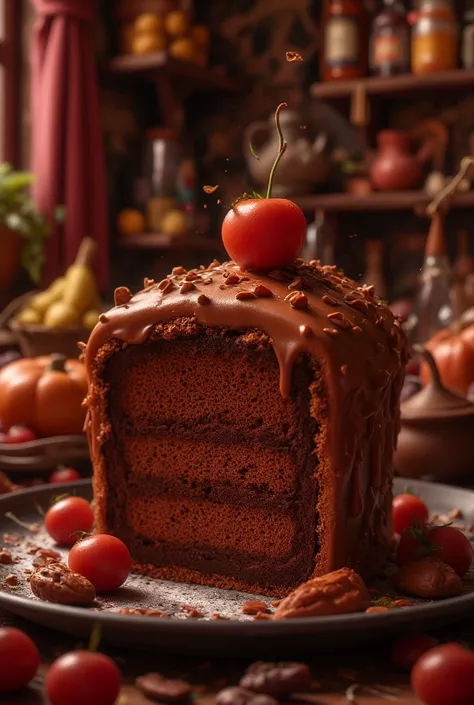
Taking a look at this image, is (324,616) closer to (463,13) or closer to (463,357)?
(463,357)

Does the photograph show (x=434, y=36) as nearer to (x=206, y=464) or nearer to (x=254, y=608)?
(x=206, y=464)

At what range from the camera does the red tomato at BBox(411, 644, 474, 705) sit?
1164 mm

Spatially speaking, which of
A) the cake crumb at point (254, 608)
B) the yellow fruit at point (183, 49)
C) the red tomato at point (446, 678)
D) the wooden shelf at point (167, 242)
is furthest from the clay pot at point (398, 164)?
the red tomato at point (446, 678)

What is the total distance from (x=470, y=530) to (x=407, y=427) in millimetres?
354

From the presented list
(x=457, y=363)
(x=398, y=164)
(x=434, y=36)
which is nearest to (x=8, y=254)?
(x=398, y=164)

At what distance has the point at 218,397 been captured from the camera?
6.12 ft

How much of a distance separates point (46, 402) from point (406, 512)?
1195 millimetres

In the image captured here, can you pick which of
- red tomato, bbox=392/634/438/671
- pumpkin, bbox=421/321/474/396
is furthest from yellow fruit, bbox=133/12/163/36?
red tomato, bbox=392/634/438/671

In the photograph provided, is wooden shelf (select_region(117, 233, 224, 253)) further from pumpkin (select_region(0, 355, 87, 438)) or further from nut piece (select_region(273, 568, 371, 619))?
nut piece (select_region(273, 568, 371, 619))

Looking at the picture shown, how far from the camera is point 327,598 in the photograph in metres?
1.44

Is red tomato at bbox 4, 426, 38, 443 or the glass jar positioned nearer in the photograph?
red tomato at bbox 4, 426, 38, 443

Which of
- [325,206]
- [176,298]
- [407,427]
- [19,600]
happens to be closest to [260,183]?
[325,206]

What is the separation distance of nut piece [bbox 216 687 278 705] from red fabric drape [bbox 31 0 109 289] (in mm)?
4716

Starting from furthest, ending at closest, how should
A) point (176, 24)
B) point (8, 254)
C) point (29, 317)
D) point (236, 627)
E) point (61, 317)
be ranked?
point (176, 24), point (8, 254), point (29, 317), point (61, 317), point (236, 627)
